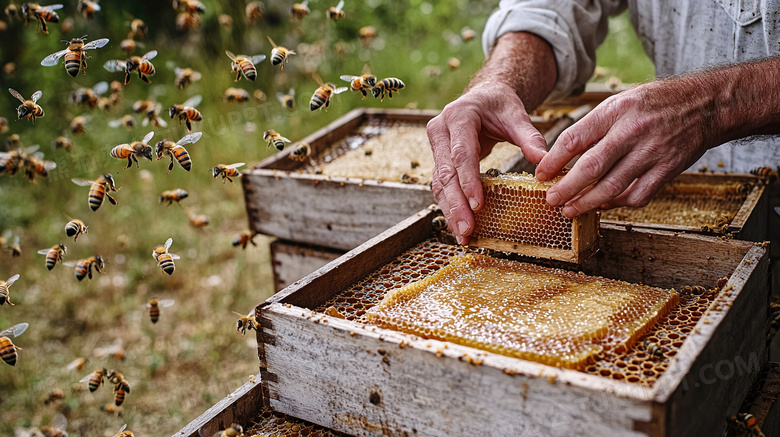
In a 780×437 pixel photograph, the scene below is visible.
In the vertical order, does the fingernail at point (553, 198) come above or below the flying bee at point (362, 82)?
below

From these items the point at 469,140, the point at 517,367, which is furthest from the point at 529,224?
the point at 517,367

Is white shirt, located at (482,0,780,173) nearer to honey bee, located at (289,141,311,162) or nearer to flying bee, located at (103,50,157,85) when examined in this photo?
honey bee, located at (289,141,311,162)

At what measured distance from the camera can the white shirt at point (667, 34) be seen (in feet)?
9.64

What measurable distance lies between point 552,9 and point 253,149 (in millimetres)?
5191

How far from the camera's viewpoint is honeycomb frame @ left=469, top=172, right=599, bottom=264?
6.85 ft

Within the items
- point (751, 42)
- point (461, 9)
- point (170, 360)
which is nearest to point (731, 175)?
point (751, 42)

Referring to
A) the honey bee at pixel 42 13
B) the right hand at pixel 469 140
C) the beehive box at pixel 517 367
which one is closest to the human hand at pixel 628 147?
the right hand at pixel 469 140

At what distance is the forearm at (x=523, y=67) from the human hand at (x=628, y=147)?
93 centimetres

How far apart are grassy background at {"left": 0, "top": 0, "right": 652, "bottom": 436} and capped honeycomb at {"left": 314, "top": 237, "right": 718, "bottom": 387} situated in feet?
6.54

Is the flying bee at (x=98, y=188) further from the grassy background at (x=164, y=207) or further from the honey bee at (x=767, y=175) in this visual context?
the honey bee at (x=767, y=175)

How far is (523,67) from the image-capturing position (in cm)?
316

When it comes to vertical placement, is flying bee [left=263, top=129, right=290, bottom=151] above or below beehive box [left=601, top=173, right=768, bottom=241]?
above

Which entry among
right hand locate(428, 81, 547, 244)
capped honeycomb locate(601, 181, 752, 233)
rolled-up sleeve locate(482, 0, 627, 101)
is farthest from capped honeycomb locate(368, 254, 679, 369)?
rolled-up sleeve locate(482, 0, 627, 101)

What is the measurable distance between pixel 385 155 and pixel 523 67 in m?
0.95
